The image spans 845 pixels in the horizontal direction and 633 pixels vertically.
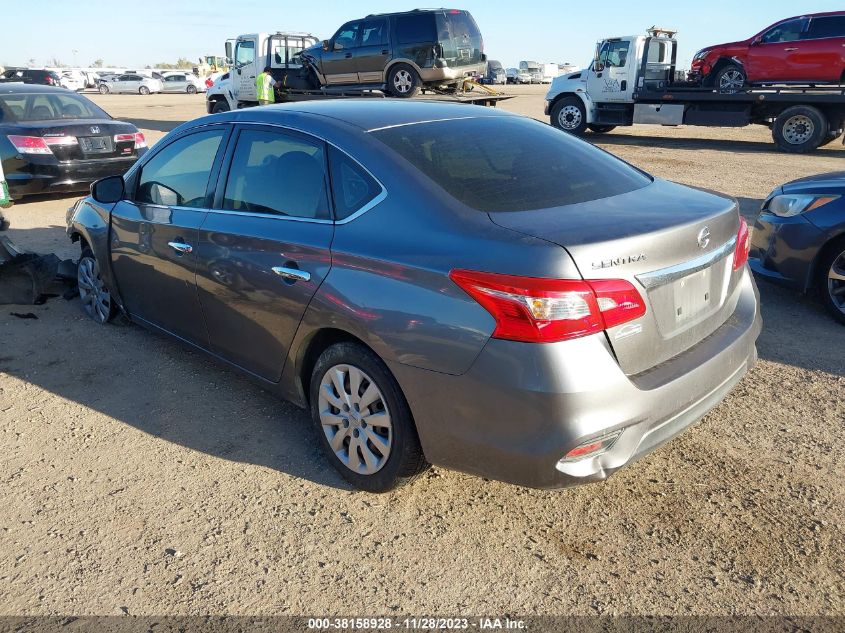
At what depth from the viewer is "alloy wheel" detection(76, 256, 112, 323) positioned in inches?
201

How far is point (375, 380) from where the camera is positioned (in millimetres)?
2893

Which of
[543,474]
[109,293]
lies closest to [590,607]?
[543,474]

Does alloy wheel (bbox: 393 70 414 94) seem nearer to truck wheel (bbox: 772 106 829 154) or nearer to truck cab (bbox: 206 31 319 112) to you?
truck cab (bbox: 206 31 319 112)

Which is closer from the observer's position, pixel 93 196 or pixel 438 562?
pixel 438 562

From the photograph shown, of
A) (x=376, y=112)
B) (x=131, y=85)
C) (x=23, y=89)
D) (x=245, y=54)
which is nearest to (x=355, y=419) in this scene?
(x=376, y=112)

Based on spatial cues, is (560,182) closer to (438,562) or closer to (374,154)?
(374,154)

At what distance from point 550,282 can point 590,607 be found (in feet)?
3.79

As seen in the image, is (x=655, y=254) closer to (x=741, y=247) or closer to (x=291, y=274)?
(x=741, y=247)

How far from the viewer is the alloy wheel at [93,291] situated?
511 centimetres

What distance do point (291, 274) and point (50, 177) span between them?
7.33 meters

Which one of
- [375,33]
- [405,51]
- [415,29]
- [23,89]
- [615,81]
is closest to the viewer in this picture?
[23,89]

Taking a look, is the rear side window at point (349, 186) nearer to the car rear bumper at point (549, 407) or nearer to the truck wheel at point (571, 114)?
the car rear bumper at point (549, 407)

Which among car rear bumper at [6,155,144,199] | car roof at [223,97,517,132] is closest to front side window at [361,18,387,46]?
car rear bumper at [6,155,144,199]

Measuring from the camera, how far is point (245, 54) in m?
19.9
